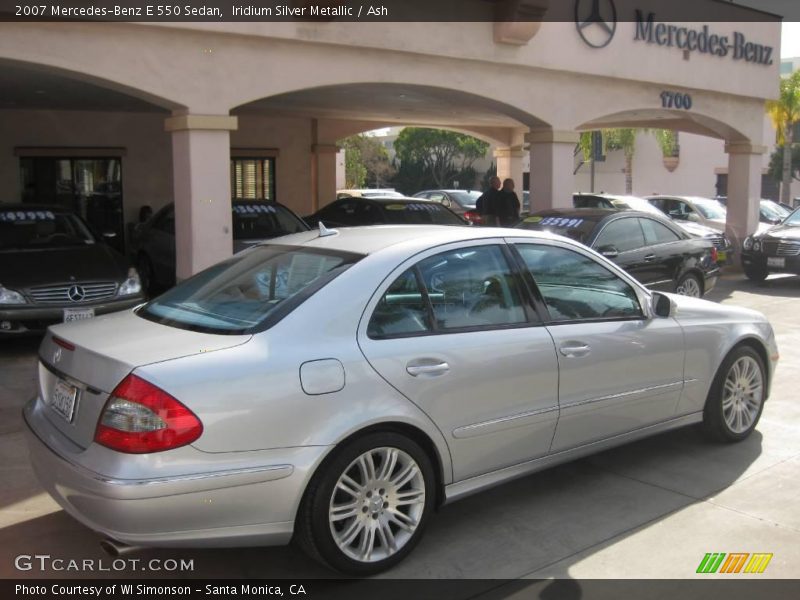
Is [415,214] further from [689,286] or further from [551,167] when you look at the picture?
[689,286]

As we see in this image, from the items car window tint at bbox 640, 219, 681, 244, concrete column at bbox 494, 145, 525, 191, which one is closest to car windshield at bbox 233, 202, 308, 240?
car window tint at bbox 640, 219, 681, 244

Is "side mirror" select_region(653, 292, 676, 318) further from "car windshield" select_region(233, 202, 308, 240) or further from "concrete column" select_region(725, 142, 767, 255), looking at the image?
"concrete column" select_region(725, 142, 767, 255)

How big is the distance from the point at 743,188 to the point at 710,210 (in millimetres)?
3105

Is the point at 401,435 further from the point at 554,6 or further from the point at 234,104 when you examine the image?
the point at 554,6

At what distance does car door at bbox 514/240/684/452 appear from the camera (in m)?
4.48

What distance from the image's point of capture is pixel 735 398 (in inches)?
219

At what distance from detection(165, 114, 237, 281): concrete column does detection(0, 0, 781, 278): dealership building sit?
0.7 inches

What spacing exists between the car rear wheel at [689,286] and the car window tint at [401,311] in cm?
758

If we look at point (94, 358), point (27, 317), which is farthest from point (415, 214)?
point (94, 358)

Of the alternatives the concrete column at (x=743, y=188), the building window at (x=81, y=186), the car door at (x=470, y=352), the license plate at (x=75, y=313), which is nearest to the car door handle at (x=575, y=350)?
the car door at (x=470, y=352)

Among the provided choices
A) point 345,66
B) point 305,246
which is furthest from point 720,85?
point 305,246

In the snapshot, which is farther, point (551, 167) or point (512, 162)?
point (512, 162)

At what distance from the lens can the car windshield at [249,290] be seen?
378 cm

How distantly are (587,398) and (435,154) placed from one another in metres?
54.6
